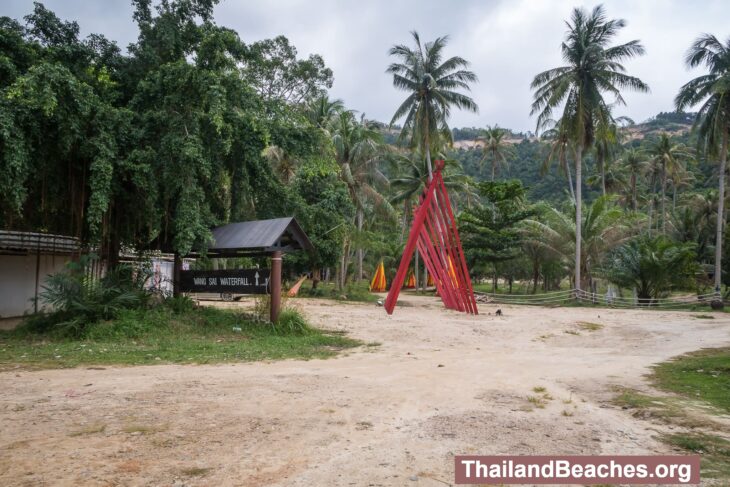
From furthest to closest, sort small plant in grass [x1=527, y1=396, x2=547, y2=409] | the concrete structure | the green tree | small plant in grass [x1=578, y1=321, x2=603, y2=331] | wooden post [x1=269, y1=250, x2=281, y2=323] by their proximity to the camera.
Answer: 1. the green tree
2. small plant in grass [x1=578, y1=321, x2=603, y2=331]
3. the concrete structure
4. wooden post [x1=269, y1=250, x2=281, y2=323]
5. small plant in grass [x1=527, y1=396, x2=547, y2=409]

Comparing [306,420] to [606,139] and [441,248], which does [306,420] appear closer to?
[441,248]

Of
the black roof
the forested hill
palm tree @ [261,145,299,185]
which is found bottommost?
the black roof

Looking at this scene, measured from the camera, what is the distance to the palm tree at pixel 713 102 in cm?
2530

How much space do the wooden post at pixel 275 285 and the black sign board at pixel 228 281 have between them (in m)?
0.19

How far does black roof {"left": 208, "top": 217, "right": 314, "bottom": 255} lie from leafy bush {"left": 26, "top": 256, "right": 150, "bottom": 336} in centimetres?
241

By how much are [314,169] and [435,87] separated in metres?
16.0

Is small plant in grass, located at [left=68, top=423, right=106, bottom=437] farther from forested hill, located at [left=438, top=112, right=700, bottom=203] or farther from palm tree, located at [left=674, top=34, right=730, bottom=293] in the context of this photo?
forested hill, located at [left=438, top=112, right=700, bottom=203]

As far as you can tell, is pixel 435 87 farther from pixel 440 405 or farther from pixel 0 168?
pixel 440 405

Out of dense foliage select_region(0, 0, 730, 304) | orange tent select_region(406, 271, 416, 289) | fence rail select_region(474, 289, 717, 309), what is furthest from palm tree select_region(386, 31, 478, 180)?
orange tent select_region(406, 271, 416, 289)

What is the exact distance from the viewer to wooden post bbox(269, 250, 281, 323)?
475 inches

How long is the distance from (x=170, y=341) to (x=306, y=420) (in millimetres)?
6483

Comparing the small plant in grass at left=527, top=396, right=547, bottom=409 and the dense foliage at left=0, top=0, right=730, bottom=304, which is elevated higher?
the dense foliage at left=0, top=0, right=730, bottom=304

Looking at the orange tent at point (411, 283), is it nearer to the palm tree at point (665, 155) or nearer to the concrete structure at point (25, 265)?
the palm tree at point (665, 155)

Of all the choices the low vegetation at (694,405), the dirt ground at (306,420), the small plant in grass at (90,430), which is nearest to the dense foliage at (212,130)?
the dirt ground at (306,420)
